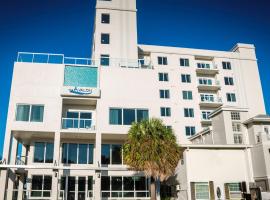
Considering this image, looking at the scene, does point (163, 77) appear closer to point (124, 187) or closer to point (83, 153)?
point (83, 153)

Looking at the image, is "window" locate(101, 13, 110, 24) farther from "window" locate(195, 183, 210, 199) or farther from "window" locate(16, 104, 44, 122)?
"window" locate(195, 183, 210, 199)

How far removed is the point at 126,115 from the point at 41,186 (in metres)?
11.3

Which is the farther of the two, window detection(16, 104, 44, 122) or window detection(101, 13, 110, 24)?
window detection(101, 13, 110, 24)

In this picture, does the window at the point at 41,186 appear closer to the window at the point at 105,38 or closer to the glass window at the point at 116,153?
the glass window at the point at 116,153

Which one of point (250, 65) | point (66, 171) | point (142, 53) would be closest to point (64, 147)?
point (66, 171)

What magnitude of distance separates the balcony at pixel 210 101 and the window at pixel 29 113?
90.8ft

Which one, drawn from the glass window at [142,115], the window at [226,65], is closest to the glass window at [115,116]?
the glass window at [142,115]

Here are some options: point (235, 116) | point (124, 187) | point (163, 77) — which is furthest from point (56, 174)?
point (163, 77)

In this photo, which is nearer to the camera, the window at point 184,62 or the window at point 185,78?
the window at point 185,78

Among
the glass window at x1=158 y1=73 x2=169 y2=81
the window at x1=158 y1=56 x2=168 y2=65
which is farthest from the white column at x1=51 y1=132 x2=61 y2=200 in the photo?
the window at x1=158 y1=56 x2=168 y2=65

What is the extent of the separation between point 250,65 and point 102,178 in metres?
37.3

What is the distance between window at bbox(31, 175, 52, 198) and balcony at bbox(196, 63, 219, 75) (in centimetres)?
3168

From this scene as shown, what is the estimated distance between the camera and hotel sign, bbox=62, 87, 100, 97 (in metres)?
29.9

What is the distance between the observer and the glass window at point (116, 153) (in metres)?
31.3
